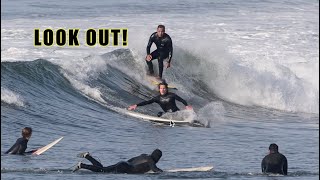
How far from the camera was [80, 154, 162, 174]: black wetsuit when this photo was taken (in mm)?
16920

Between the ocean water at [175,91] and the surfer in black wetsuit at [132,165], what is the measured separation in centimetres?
30

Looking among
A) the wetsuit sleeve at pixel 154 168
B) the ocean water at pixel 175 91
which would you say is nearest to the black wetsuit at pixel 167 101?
the ocean water at pixel 175 91

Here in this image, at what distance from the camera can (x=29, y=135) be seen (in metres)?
18.2

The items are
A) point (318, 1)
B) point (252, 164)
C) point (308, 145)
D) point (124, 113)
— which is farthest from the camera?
point (318, 1)

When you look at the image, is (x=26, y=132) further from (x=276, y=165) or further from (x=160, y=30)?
(x=160, y=30)

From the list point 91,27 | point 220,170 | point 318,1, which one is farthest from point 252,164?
point 318,1

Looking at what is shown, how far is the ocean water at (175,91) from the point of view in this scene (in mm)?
18969

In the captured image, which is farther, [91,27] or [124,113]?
[91,27]

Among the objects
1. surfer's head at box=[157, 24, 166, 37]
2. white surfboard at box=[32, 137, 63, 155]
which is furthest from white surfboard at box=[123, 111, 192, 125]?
white surfboard at box=[32, 137, 63, 155]

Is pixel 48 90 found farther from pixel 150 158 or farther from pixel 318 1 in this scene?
pixel 318 1

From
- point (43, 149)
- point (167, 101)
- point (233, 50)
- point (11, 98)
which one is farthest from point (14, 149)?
point (233, 50)

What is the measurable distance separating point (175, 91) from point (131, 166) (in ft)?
39.3

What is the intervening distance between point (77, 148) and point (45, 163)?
2040 mm

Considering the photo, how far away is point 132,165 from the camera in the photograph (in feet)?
56.7
